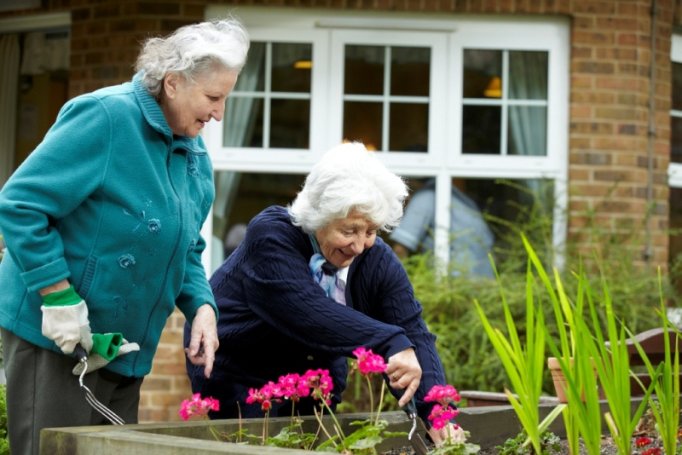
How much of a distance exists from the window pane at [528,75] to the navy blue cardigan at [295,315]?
4.16 metres

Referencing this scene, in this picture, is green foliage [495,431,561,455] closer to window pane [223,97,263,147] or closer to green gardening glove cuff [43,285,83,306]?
green gardening glove cuff [43,285,83,306]

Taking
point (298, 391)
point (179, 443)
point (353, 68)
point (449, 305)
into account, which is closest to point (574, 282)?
point (449, 305)

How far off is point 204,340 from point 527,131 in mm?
4672

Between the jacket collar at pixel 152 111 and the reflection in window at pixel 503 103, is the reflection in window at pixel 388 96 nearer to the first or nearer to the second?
the reflection in window at pixel 503 103

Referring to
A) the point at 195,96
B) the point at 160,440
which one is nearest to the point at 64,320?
the point at 160,440

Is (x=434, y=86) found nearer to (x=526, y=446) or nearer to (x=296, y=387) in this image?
(x=526, y=446)

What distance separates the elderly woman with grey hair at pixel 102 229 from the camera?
308 cm

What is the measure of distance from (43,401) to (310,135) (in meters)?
4.64

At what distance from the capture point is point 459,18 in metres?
7.78

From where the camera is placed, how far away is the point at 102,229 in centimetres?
320

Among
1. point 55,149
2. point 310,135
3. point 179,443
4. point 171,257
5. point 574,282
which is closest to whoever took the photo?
point 179,443

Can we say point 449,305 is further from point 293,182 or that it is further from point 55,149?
point 55,149

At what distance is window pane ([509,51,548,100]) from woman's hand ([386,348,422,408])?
4671 millimetres

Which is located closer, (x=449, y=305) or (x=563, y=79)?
(x=449, y=305)
